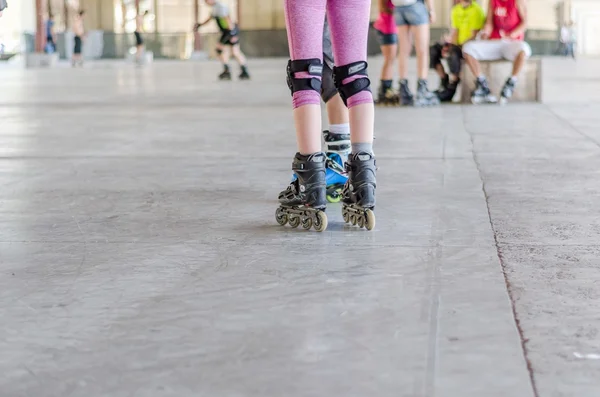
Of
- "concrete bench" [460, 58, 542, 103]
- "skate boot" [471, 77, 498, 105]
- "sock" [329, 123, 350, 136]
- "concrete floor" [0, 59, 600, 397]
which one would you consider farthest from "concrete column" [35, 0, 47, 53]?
"sock" [329, 123, 350, 136]

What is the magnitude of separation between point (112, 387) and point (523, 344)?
0.79m

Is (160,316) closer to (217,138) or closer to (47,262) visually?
(47,262)

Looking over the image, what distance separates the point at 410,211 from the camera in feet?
12.4

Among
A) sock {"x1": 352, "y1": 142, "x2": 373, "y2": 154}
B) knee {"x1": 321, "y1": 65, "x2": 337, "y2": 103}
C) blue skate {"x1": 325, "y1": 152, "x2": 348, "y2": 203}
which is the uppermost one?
knee {"x1": 321, "y1": 65, "x2": 337, "y2": 103}

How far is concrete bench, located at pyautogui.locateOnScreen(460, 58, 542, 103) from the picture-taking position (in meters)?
10.2

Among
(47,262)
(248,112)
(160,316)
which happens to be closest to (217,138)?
(248,112)

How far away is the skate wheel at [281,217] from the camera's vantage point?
11.6 feet

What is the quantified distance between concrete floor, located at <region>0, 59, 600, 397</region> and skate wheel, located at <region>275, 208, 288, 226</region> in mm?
54

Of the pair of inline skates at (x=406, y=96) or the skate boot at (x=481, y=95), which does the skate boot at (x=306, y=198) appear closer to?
the pair of inline skates at (x=406, y=96)

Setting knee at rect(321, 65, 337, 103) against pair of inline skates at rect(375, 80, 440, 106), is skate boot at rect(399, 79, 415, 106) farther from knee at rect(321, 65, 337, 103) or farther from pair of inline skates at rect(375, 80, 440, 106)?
knee at rect(321, 65, 337, 103)

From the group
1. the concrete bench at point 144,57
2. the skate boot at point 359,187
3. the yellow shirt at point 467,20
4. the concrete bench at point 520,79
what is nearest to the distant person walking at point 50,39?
the concrete bench at point 144,57

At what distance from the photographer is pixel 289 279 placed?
8.75 ft

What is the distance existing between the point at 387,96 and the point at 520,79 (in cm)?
131

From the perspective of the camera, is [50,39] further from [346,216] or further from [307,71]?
[346,216]
